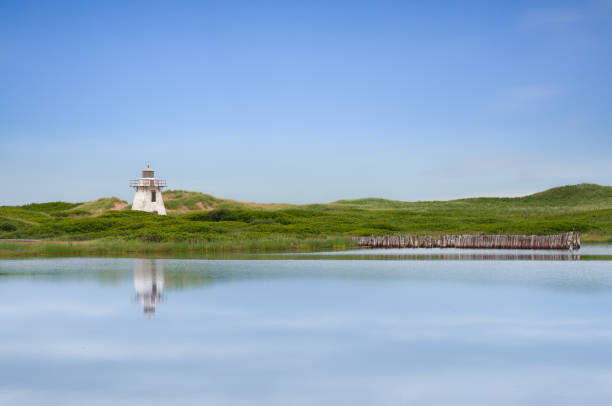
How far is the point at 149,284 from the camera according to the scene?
23.5 metres

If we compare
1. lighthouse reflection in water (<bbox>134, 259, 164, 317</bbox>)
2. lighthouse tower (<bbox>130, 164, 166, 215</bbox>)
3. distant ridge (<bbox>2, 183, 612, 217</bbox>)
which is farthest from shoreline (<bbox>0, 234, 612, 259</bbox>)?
distant ridge (<bbox>2, 183, 612, 217</bbox>)

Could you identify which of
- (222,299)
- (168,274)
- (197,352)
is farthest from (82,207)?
(197,352)

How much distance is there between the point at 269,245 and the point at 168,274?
1723cm

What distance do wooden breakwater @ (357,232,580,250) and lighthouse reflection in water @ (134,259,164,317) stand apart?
1886 centimetres

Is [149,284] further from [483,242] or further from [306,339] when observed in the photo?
[483,242]

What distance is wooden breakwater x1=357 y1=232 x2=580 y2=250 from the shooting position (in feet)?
145

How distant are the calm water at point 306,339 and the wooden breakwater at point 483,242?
62.1 ft

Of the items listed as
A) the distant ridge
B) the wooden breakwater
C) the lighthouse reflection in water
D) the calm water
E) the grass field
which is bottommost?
the calm water

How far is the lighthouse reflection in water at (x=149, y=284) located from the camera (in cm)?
1933

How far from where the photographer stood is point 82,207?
9231 cm

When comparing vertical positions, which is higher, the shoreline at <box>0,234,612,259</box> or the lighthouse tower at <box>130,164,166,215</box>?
the lighthouse tower at <box>130,164,166,215</box>

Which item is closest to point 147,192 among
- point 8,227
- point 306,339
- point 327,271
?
point 8,227

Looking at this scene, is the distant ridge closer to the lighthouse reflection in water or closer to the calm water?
the lighthouse reflection in water

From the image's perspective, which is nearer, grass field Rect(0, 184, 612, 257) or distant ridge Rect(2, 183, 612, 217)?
grass field Rect(0, 184, 612, 257)
